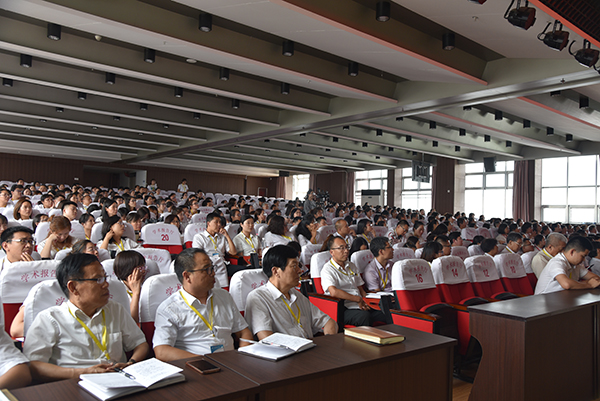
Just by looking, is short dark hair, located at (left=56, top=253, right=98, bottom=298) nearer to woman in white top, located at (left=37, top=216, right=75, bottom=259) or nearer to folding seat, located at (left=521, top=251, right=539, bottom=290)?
woman in white top, located at (left=37, top=216, right=75, bottom=259)

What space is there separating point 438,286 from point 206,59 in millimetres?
4715

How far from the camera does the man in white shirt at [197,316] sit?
2363mm

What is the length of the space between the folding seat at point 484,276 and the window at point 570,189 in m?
12.9

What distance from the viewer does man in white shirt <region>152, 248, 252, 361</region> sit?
7.75 ft

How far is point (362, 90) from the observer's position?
7.76 m

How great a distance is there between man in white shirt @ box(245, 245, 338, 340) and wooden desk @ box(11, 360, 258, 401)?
3.16 feet

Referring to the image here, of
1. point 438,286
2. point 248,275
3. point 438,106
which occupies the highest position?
point 438,106

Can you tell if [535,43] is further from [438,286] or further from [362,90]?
[438,286]

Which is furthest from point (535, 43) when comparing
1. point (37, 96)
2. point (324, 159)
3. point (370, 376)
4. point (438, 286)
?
point (324, 159)

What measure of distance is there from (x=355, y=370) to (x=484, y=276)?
3.35 metres

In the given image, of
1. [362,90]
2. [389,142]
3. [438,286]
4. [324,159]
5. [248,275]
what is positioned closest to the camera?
[248,275]

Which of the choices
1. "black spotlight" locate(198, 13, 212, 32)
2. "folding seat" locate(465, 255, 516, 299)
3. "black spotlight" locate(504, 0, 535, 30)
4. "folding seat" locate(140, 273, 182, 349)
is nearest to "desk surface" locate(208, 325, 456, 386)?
"folding seat" locate(140, 273, 182, 349)

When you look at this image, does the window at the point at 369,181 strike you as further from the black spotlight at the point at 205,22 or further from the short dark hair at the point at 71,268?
the short dark hair at the point at 71,268

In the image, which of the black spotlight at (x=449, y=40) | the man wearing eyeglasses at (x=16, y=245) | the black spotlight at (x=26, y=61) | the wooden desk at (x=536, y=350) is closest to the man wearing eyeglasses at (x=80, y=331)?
the man wearing eyeglasses at (x=16, y=245)
